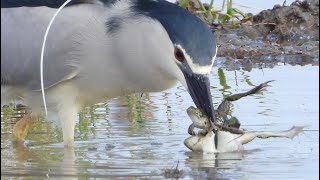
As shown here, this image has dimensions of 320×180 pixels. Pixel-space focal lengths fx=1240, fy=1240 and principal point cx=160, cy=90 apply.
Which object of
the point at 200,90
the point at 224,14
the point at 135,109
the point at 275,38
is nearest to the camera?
the point at 200,90

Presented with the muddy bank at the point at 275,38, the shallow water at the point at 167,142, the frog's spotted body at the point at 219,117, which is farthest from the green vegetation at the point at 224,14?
the frog's spotted body at the point at 219,117

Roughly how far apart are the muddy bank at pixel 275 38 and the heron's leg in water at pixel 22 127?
8.02ft

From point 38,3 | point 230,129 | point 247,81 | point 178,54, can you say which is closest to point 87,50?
point 38,3

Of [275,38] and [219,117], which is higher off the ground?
[219,117]

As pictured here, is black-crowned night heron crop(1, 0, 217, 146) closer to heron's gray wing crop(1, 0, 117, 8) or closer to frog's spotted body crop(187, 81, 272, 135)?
heron's gray wing crop(1, 0, 117, 8)

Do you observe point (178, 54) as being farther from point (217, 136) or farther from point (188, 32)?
point (217, 136)

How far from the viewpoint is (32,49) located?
6.93m

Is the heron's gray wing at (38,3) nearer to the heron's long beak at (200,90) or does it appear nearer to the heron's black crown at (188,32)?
the heron's black crown at (188,32)

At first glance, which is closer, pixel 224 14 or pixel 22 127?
pixel 22 127

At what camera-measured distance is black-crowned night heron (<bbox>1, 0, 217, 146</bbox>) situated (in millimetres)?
6625

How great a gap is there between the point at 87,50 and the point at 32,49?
33 centimetres

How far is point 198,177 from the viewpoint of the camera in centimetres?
612

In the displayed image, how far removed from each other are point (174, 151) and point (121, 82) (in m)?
0.48

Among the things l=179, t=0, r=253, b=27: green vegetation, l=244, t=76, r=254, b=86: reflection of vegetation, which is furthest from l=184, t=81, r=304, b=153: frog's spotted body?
l=179, t=0, r=253, b=27: green vegetation
